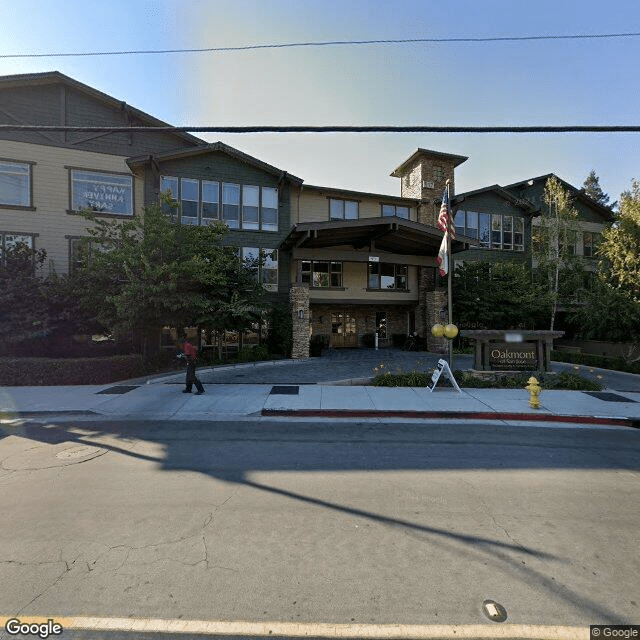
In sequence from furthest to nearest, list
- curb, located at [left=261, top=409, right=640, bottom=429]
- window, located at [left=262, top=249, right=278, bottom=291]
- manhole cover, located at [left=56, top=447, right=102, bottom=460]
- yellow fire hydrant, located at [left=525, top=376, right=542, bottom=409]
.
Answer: window, located at [left=262, top=249, right=278, bottom=291] < yellow fire hydrant, located at [left=525, top=376, right=542, bottom=409] < curb, located at [left=261, top=409, right=640, bottom=429] < manhole cover, located at [left=56, top=447, right=102, bottom=460]

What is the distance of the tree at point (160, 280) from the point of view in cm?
1253

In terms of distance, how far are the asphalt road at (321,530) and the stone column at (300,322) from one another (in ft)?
35.3

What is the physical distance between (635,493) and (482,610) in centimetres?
368

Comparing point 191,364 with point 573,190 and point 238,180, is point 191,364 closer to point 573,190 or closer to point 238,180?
point 238,180

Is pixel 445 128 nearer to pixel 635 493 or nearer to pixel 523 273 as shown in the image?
pixel 635 493


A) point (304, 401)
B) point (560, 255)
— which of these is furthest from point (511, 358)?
point (560, 255)

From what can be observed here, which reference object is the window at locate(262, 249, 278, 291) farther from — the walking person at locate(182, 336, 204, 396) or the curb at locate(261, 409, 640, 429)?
the curb at locate(261, 409, 640, 429)

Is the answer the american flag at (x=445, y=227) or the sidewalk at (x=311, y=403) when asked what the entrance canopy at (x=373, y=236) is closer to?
the american flag at (x=445, y=227)

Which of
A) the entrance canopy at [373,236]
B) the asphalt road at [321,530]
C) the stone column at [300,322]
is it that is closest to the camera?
the asphalt road at [321,530]

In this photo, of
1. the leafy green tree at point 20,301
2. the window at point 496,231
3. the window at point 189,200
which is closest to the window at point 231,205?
the window at point 189,200

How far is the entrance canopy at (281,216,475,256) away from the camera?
54.3ft

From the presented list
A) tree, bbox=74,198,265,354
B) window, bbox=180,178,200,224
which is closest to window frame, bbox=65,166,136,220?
window, bbox=180,178,200,224

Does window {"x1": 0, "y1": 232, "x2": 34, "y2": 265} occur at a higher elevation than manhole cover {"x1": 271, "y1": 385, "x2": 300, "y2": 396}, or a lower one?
higher

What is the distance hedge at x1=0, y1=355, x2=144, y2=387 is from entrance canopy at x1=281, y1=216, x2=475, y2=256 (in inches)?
394
